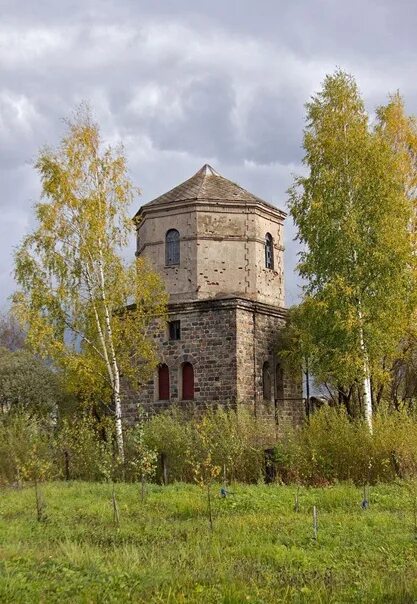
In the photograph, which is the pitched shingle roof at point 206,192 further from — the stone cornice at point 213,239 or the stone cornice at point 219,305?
the stone cornice at point 219,305

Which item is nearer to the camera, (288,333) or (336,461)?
(336,461)

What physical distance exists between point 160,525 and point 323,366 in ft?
34.3

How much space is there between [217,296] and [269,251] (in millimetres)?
3524

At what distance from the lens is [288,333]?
92.0ft

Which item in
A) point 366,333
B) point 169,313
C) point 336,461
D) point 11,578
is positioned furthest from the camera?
point 169,313

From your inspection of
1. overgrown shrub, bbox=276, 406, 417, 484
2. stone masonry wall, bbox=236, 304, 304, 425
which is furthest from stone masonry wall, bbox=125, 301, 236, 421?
overgrown shrub, bbox=276, 406, 417, 484

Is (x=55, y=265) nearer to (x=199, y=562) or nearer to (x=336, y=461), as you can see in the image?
(x=336, y=461)

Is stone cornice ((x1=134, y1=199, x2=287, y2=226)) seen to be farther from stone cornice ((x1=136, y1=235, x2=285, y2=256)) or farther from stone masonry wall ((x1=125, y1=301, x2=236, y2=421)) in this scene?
stone masonry wall ((x1=125, y1=301, x2=236, y2=421))

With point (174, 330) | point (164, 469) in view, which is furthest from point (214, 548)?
point (174, 330)

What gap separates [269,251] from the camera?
29953 millimetres

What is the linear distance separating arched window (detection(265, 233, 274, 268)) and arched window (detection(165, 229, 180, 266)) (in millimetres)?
3735

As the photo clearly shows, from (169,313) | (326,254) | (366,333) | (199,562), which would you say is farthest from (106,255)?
(199,562)

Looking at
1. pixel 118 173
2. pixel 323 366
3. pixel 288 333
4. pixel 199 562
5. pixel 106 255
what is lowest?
pixel 199 562

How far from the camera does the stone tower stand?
87.8 feet
